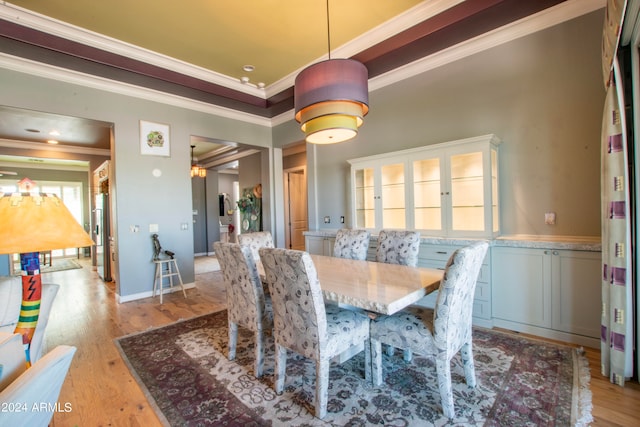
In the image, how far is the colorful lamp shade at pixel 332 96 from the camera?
83.9 inches

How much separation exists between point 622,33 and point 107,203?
265 inches

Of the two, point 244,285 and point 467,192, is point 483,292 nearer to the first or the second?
point 467,192

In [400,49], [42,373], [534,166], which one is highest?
[400,49]

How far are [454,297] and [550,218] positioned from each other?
1924mm

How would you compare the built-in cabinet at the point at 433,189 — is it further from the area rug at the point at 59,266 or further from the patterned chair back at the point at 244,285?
the area rug at the point at 59,266

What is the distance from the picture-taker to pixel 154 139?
14.7 ft

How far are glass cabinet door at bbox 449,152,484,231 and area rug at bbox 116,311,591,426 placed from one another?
114cm

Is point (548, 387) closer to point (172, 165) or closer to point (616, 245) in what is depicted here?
point (616, 245)

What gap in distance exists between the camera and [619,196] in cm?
199

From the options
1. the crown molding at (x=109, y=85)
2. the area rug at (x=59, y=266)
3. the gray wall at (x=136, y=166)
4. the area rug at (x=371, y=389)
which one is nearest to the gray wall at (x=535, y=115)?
the area rug at (x=371, y=389)

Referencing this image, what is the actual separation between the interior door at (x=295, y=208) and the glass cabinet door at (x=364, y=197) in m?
3.30

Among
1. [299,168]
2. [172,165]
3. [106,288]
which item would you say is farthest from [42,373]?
[299,168]

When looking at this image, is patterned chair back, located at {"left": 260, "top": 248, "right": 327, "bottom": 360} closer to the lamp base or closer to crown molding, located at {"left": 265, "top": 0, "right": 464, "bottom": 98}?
the lamp base

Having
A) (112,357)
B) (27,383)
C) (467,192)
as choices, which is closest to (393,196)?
(467,192)
